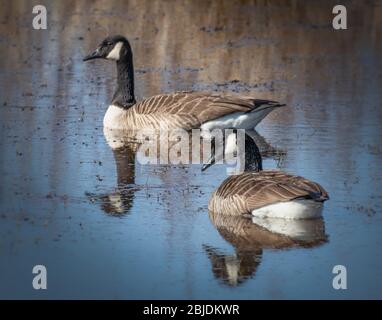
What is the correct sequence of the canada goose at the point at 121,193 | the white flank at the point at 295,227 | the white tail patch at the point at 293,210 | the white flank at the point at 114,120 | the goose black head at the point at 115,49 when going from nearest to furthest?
the white flank at the point at 295,227 → the white tail patch at the point at 293,210 → the canada goose at the point at 121,193 → the white flank at the point at 114,120 → the goose black head at the point at 115,49

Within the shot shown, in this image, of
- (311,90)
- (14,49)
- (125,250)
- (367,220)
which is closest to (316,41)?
(311,90)

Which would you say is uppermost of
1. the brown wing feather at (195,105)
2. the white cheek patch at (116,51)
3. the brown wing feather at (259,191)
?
the white cheek patch at (116,51)

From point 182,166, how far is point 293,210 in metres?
2.83

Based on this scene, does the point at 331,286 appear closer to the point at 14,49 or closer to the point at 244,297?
the point at 244,297

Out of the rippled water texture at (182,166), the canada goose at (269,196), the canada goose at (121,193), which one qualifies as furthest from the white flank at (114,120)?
the canada goose at (269,196)

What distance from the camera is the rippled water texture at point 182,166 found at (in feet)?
26.3

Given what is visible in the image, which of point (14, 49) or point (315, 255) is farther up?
point (14, 49)

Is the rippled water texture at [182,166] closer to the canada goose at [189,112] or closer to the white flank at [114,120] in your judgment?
the white flank at [114,120]

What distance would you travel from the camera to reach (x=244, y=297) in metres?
7.46

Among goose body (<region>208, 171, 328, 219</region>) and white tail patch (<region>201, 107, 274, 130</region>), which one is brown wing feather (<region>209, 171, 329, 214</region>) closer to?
goose body (<region>208, 171, 328, 219</region>)

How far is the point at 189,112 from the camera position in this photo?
44.8 ft

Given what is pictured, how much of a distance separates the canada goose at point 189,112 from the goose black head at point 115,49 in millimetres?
825

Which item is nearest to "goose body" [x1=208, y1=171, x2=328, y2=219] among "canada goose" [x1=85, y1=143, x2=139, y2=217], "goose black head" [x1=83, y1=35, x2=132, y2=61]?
"canada goose" [x1=85, y1=143, x2=139, y2=217]

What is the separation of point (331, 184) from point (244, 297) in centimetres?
360
